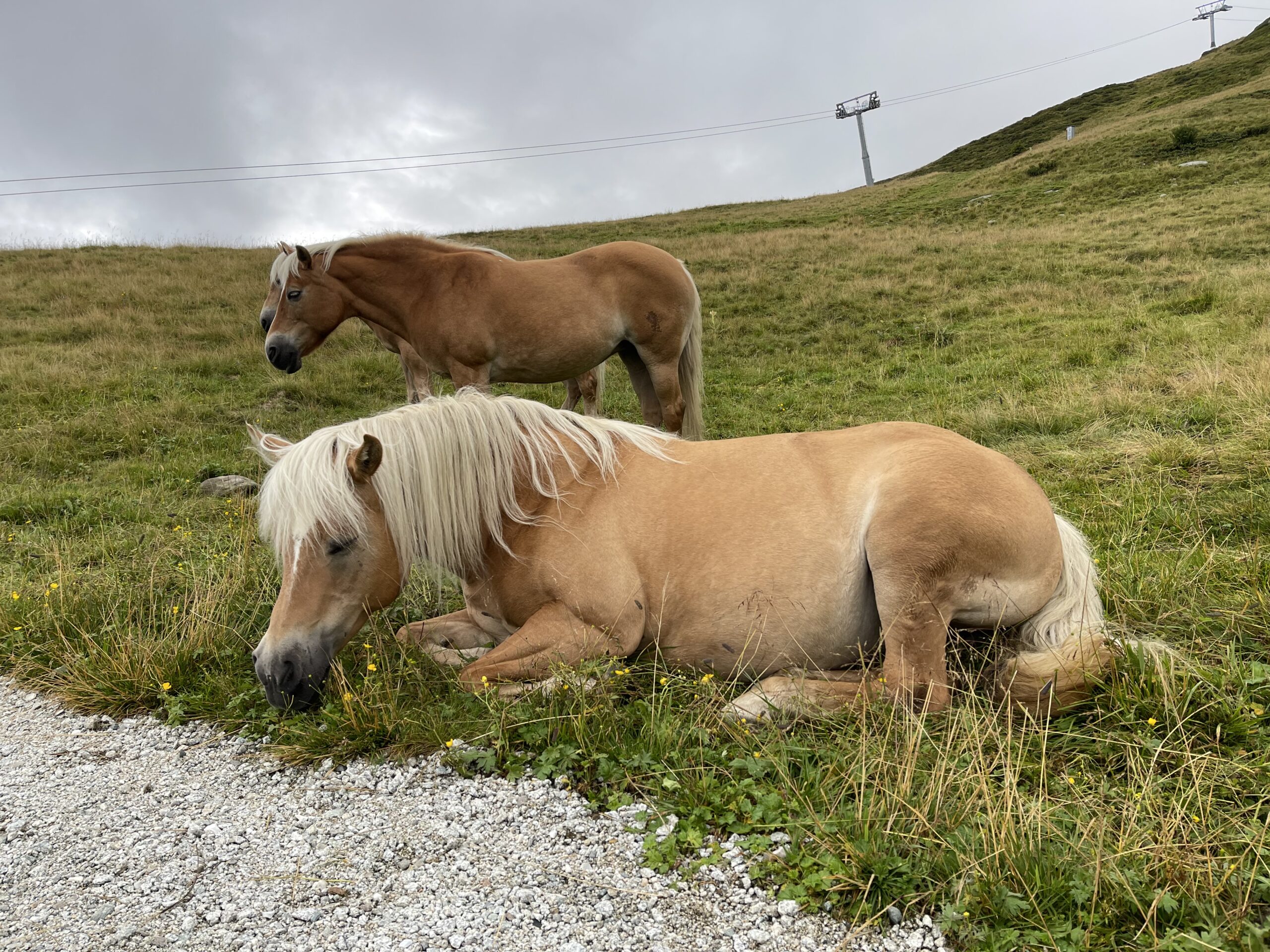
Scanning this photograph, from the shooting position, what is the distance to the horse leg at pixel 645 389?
30.2 ft

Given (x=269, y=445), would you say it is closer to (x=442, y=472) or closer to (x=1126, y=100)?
(x=442, y=472)

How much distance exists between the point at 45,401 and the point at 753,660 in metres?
11.5

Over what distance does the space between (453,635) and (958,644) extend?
8.38 ft

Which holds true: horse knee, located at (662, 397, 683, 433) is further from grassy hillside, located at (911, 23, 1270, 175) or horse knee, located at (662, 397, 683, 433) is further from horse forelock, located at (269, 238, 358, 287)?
grassy hillside, located at (911, 23, 1270, 175)

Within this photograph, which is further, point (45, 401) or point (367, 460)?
point (45, 401)

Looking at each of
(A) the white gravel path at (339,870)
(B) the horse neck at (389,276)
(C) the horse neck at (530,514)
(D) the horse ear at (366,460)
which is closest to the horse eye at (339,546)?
(D) the horse ear at (366,460)

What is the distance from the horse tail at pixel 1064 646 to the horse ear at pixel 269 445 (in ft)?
11.1

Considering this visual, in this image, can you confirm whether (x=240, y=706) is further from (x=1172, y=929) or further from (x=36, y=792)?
(x=1172, y=929)

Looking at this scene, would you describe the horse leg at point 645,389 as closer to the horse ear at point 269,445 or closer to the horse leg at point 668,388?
the horse leg at point 668,388

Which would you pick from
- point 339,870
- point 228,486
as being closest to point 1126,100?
point 228,486

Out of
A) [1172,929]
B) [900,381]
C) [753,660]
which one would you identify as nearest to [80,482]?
[753,660]

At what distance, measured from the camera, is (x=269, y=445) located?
3.79 metres

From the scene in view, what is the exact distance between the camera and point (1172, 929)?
1.89 m

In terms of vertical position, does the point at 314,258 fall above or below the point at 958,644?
above
